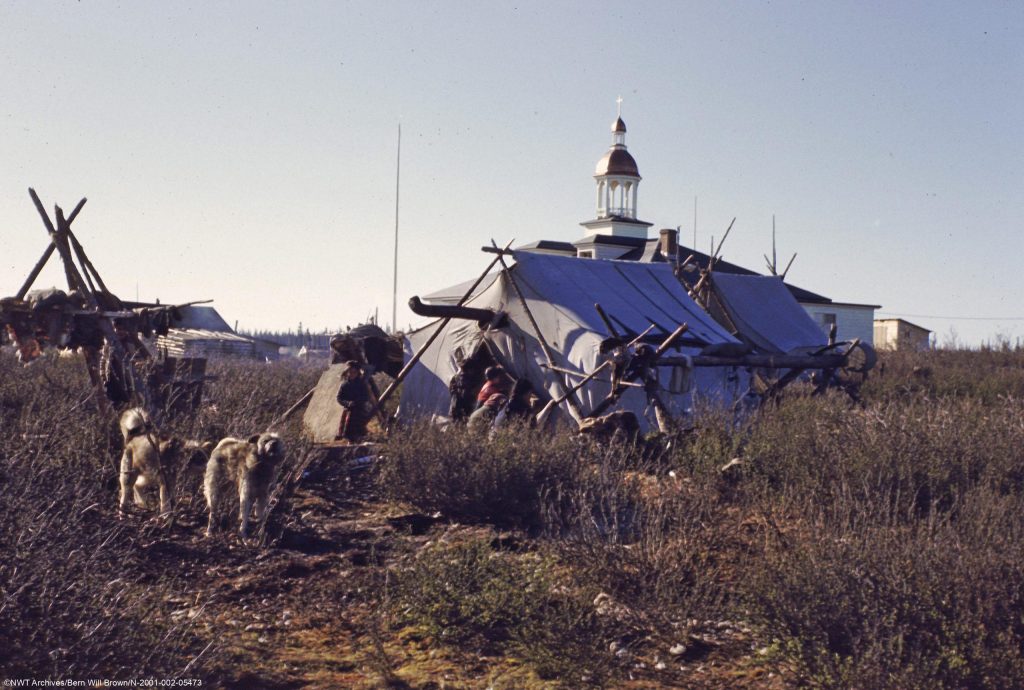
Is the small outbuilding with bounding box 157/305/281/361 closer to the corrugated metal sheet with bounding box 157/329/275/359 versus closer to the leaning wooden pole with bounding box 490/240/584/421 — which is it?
the corrugated metal sheet with bounding box 157/329/275/359

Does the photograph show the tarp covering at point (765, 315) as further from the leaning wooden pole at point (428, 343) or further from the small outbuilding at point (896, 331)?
the small outbuilding at point (896, 331)

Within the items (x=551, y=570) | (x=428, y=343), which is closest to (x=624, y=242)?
(x=428, y=343)

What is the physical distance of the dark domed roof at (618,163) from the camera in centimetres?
4088

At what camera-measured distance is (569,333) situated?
13.3m

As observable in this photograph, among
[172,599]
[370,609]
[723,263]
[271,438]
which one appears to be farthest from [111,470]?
[723,263]

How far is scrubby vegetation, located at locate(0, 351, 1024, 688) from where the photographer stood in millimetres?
4496

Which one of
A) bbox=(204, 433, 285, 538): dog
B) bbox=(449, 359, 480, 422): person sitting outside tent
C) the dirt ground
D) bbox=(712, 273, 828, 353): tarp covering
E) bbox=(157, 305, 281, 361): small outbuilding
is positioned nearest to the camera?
the dirt ground

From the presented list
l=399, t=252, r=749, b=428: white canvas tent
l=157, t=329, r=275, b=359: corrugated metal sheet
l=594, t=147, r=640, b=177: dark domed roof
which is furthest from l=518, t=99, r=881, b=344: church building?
l=399, t=252, r=749, b=428: white canvas tent

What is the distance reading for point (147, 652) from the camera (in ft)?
14.3

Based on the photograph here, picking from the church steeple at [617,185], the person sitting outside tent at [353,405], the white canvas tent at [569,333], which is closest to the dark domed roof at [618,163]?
the church steeple at [617,185]

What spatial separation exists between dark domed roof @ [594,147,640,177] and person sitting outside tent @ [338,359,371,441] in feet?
96.6

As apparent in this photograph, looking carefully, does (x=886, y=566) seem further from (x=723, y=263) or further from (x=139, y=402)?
(x=723, y=263)

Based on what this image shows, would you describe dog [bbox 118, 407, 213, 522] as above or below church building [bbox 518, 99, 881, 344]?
below

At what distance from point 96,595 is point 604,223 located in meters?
36.8
